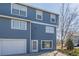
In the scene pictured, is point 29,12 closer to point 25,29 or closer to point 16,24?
point 16,24

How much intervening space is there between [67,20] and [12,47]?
3.20m

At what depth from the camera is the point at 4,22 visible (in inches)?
546

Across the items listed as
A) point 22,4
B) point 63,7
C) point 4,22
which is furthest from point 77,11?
point 4,22

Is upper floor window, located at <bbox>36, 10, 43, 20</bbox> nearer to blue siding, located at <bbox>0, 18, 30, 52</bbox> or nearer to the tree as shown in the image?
blue siding, located at <bbox>0, 18, 30, 52</bbox>

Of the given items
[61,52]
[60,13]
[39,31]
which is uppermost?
[60,13]

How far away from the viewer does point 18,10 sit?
565 inches

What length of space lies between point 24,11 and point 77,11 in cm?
323

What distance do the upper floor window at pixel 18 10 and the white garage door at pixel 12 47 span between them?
169 cm

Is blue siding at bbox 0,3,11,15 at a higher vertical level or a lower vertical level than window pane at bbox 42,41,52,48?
higher

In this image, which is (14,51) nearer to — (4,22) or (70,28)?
(4,22)

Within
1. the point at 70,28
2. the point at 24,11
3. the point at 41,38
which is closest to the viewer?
the point at 70,28

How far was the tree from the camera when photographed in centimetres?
1260

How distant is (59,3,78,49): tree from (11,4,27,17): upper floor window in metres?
2.53

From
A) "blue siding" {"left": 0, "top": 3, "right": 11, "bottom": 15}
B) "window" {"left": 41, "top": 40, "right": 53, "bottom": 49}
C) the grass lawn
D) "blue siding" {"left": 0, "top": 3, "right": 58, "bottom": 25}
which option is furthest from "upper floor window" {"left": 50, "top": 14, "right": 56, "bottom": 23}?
"blue siding" {"left": 0, "top": 3, "right": 11, "bottom": 15}
